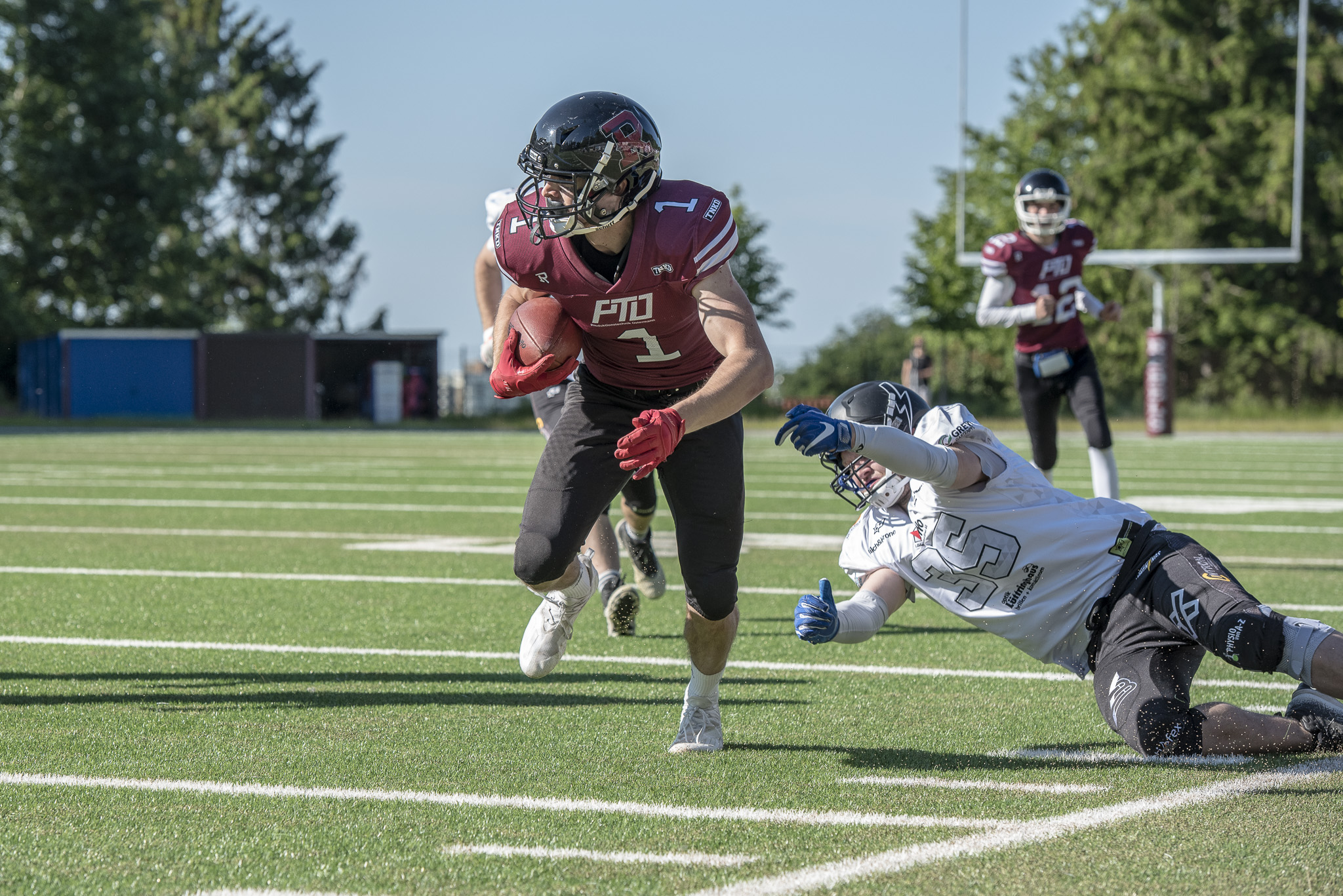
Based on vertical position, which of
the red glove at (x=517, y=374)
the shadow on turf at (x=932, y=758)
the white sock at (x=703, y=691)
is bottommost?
the shadow on turf at (x=932, y=758)

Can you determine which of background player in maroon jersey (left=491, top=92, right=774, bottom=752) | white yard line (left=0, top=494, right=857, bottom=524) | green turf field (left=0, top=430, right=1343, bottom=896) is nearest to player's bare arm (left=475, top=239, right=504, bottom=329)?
green turf field (left=0, top=430, right=1343, bottom=896)

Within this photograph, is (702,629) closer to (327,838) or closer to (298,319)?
(327,838)

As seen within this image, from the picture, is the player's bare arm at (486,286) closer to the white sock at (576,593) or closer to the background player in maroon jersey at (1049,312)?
the white sock at (576,593)

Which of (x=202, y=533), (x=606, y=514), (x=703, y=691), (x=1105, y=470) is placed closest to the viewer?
(x=703, y=691)

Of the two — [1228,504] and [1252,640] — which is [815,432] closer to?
[1252,640]

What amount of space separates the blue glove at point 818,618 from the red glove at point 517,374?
0.83 metres

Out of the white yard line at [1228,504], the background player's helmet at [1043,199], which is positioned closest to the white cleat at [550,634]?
the background player's helmet at [1043,199]

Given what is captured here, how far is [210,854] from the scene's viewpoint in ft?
8.66

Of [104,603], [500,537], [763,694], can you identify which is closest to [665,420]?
[763,694]

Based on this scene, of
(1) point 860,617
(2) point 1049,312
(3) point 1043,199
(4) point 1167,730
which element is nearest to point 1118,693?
(4) point 1167,730

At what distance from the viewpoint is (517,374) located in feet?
11.5

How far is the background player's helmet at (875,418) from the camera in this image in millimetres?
3582

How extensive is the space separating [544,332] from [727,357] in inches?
18.9

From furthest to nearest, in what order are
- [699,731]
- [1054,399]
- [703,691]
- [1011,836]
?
[1054,399]
[703,691]
[699,731]
[1011,836]
